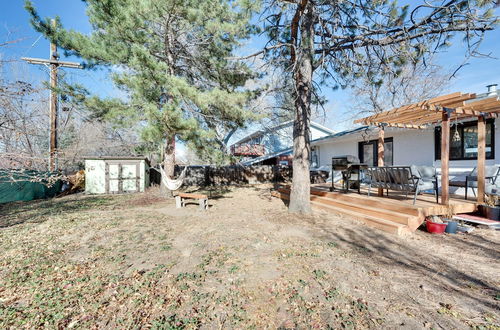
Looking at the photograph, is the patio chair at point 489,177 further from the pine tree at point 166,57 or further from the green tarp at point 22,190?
the green tarp at point 22,190

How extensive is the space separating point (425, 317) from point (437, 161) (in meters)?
7.69

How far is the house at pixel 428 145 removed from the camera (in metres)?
6.38

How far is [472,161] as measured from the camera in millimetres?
6727

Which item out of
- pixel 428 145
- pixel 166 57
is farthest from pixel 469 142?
pixel 166 57

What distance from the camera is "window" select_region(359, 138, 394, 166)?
9.59 metres

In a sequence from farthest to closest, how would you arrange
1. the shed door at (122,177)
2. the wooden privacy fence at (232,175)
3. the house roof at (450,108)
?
the wooden privacy fence at (232,175)
the shed door at (122,177)
the house roof at (450,108)

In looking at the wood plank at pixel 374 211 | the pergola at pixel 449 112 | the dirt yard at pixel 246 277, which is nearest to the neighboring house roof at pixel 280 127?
the wood plank at pixel 374 211

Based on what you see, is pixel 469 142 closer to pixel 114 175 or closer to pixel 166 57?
pixel 166 57

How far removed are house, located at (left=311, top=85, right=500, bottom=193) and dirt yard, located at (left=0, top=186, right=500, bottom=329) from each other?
11.4 feet

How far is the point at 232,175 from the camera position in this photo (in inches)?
610

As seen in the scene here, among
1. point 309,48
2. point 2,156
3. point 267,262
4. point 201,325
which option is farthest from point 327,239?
point 2,156

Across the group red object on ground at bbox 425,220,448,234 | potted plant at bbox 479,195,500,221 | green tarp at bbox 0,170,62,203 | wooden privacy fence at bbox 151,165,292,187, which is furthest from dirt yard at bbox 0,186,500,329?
wooden privacy fence at bbox 151,165,292,187

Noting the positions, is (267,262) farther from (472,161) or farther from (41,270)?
(472,161)

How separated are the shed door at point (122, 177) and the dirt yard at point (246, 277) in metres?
6.60
